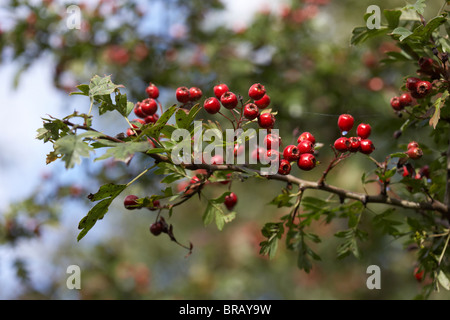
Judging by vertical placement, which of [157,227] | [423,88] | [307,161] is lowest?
[157,227]

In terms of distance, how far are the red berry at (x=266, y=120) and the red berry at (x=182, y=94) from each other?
304 millimetres

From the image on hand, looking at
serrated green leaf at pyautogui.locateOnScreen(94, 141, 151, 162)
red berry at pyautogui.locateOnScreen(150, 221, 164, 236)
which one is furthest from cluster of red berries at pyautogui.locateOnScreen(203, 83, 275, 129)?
red berry at pyautogui.locateOnScreen(150, 221, 164, 236)

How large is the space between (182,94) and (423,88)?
812 mm

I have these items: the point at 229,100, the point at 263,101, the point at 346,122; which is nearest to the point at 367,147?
the point at 346,122

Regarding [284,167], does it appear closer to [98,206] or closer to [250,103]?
[250,103]

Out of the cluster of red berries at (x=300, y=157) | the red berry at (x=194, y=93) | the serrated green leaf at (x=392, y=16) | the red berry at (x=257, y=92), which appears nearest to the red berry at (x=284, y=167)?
the cluster of red berries at (x=300, y=157)

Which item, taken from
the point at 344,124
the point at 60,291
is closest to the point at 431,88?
the point at 344,124

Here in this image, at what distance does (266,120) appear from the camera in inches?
52.3

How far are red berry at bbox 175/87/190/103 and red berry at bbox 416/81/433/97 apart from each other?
785 millimetres

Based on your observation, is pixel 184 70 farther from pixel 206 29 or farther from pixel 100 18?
pixel 100 18

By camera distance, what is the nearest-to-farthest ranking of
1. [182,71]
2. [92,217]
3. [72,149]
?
[72,149]
[92,217]
[182,71]

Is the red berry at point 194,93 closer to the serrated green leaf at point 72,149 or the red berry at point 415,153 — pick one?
the serrated green leaf at point 72,149

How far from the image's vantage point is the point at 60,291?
4.49 meters

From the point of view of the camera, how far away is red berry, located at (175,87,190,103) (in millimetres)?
1463
